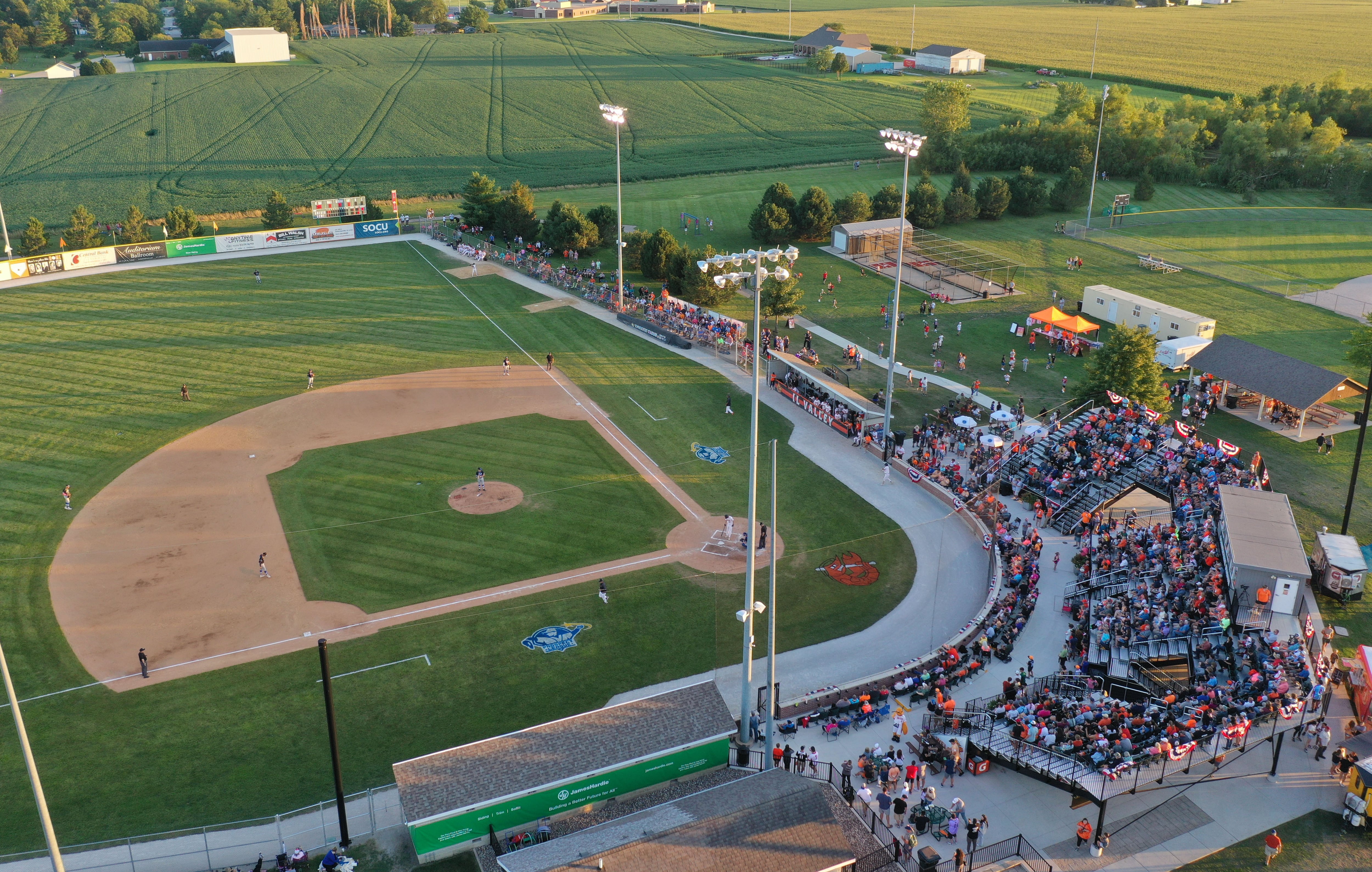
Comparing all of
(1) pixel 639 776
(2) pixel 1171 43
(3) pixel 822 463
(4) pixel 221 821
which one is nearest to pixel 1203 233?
(3) pixel 822 463

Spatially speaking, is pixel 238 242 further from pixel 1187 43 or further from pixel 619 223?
pixel 1187 43

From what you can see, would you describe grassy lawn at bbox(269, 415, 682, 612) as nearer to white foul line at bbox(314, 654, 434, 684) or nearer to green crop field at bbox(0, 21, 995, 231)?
white foul line at bbox(314, 654, 434, 684)

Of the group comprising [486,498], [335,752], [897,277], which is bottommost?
[486,498]

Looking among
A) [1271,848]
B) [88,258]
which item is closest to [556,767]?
[1271,848]

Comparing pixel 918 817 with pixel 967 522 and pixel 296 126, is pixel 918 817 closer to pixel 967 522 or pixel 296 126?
pixel 967 522

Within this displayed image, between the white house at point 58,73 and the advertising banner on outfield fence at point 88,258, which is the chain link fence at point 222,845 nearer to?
the advertising banner on outfield fence at point 88,258

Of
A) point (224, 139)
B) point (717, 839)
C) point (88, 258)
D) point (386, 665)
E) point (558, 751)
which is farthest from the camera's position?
point (224, 139)

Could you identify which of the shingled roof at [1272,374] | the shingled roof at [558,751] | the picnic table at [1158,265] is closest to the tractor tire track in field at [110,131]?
the picnic table at [1158,265]
